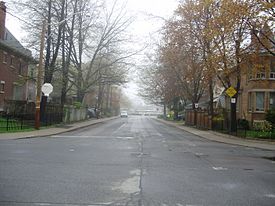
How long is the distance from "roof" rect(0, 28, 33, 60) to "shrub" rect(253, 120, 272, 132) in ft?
70.2

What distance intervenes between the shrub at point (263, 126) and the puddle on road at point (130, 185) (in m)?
23.0

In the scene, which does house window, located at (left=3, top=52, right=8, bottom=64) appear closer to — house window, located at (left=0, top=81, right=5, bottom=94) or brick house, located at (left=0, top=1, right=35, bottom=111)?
brick house, located at (left=0, top=1, right=35, bottom=111)

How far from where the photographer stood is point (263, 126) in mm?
34438

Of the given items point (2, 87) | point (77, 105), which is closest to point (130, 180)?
point (2, 87)

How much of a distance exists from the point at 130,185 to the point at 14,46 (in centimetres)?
3875

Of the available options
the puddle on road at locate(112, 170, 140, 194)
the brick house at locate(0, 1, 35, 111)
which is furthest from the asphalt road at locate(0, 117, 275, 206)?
the brick house at locate(0, 1, 35, 111)

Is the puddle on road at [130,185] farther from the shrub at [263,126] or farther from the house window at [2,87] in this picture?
the house window at [2,87]

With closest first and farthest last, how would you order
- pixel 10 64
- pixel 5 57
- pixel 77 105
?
1. pixel 5 57
2. pixel 10 64
3. pixel 77 105

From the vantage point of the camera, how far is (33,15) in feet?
117

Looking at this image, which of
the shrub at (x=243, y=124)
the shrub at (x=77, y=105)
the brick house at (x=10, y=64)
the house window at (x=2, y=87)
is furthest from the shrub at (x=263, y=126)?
the house window at (x=2, y=87)

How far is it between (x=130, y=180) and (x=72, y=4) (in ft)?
108

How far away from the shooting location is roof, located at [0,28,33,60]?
4048cm

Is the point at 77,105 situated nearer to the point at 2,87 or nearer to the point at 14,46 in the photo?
the point at 2,87

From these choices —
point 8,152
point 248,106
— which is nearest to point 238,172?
point 8,152
